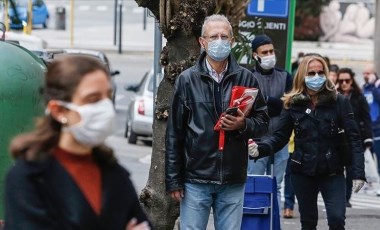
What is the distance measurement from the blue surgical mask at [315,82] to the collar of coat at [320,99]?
5 cm

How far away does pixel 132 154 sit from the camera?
1800 cm

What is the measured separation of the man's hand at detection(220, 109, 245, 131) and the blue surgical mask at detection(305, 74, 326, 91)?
6.03 feet

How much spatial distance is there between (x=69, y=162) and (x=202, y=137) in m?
2.60

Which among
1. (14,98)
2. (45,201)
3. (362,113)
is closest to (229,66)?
(14,98)

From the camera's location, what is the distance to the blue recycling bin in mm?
7695

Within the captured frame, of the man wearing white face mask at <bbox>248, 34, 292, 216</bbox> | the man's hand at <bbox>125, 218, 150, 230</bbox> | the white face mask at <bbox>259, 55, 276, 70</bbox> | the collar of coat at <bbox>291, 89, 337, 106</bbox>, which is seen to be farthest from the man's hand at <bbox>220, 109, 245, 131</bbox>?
the white face mask at <bbox>259, 55, 276, 70</bbox>

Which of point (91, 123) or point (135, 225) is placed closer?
point (91, 123)

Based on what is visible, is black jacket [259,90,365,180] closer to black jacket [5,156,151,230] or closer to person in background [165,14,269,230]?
person in background [165,14,269,230]

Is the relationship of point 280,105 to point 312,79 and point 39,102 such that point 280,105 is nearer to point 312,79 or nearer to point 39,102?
point 312,79

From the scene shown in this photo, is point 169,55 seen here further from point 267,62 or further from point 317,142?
point 267,62

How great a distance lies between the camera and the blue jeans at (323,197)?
25.9 ft

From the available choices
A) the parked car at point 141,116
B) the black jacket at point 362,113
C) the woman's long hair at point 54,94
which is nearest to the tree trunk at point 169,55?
the woman's long hair at point 54,94

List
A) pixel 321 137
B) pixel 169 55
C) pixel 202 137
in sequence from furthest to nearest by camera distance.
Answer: pixel 321 137
pixel 169 55
pixel 202 137

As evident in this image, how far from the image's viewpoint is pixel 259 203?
7738 millimetres
